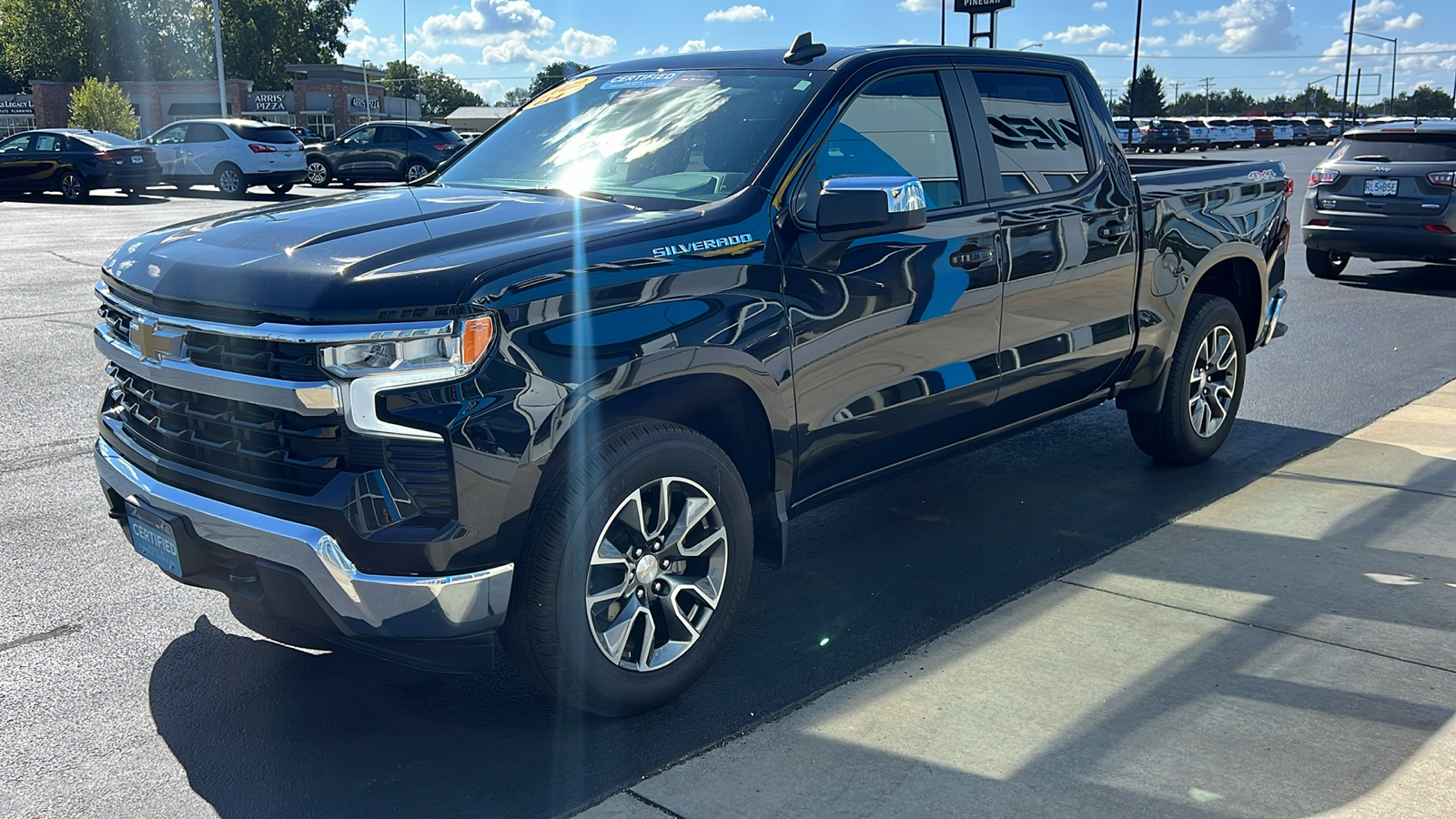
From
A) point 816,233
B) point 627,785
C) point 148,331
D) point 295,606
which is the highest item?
point 816,233

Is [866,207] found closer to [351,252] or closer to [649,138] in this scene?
[649,138]

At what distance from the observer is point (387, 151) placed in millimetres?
27531

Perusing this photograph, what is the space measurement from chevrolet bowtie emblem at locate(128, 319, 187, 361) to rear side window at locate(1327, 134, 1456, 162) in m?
12.3

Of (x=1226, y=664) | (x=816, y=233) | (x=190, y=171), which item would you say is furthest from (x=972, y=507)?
(x=190, y=171)

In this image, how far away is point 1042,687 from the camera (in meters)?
3.72

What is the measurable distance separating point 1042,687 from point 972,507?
6.17ft

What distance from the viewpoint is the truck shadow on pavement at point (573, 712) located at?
321 centimetres

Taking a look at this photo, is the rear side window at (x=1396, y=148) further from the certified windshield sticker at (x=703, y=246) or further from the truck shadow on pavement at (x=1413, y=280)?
the certified windshield sticker at (x=703, y=246)

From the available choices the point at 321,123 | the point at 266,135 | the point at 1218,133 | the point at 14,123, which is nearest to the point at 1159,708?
the point at 266,135

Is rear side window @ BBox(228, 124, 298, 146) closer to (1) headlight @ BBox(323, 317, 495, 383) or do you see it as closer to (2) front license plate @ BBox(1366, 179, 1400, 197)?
(2) front license plate @ BBox(1366, 179, 1400, 197)

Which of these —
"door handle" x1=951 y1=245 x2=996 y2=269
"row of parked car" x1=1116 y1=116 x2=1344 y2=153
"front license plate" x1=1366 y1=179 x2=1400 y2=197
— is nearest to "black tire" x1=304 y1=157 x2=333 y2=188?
"front license plate" x1=1366 y1=179 x2=1400 y2=197

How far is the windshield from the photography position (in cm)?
405

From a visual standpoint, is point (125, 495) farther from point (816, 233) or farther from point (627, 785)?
point (816, 233)

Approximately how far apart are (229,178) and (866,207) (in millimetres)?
25026
